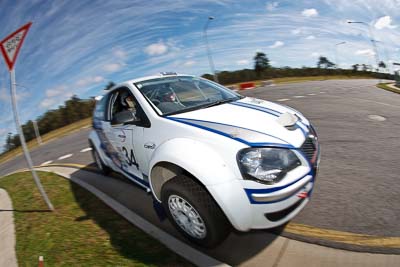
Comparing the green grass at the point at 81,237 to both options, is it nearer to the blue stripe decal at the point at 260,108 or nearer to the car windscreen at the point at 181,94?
the car windscreen at the point at 181,94

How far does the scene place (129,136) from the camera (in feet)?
11.8

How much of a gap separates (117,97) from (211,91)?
157 cm

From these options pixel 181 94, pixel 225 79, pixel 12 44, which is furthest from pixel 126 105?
pixel 225 79

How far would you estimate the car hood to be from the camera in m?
2.46

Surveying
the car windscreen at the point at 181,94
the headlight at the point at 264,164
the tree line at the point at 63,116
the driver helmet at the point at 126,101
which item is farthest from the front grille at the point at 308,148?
the tree line at the point at 63,116

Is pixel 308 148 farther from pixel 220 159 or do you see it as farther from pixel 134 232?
pixel 134 232

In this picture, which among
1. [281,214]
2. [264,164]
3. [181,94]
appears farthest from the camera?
[181,94]

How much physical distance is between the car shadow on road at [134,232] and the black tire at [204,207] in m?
0.19

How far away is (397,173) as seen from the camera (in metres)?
3.97

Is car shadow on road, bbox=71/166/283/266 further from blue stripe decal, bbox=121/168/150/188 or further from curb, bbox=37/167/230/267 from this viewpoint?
blue stripe decal, bbox=121/168/150/188

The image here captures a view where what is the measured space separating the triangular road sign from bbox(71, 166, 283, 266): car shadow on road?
2469mm

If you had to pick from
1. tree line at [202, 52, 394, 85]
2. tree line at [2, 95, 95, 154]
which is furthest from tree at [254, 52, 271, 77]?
tree line at [2, 95, 95, 154]

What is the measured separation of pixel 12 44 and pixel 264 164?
3860mm

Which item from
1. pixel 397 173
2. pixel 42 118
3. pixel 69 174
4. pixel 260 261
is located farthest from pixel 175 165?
pixel 42 118
